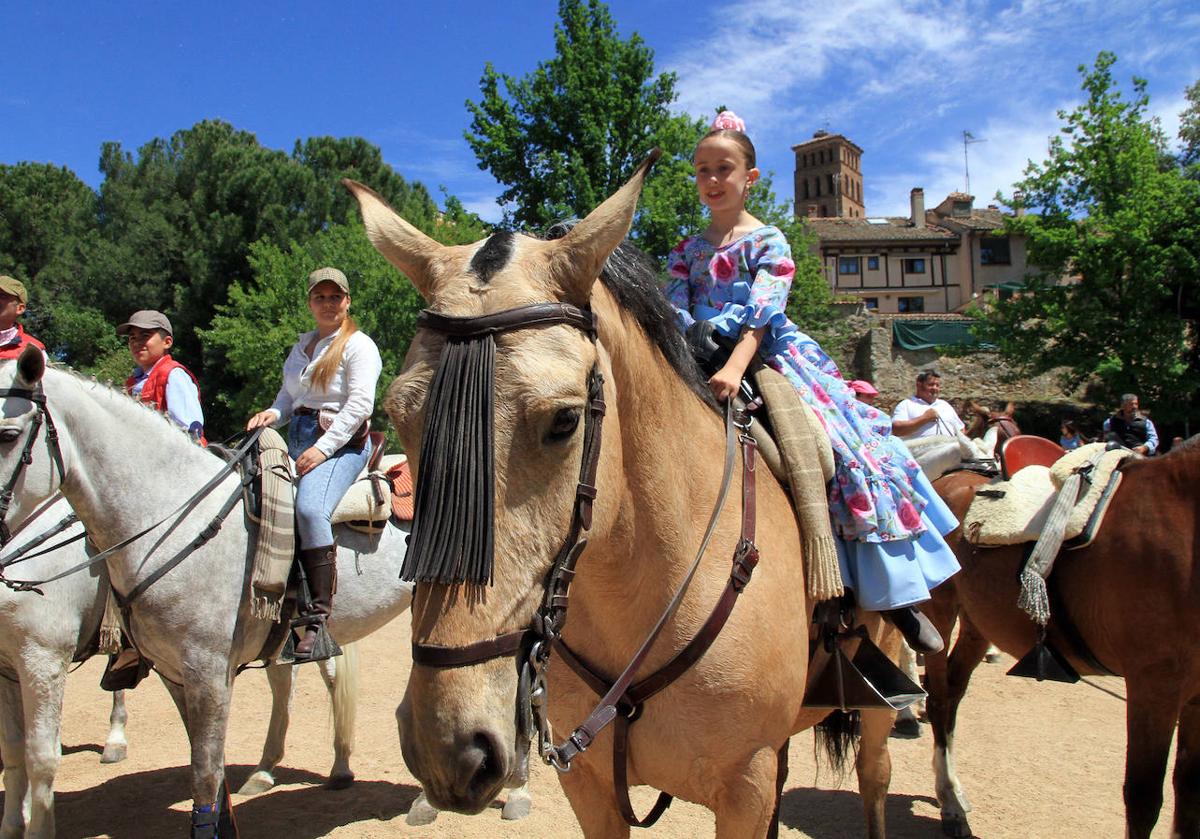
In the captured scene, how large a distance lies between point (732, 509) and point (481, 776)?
1001 millimetres

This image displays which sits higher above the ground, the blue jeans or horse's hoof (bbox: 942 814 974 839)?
the blue jeans

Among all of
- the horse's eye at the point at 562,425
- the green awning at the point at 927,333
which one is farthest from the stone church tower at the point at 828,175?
the horse's eye at the point at 562,425

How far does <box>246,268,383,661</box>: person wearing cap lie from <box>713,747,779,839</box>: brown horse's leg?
2.64 meters

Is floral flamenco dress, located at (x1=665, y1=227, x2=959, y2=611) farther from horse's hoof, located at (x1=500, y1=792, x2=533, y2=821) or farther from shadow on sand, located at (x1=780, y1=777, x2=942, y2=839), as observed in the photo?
horse's hoof, located at (x1=500, y1=792, x2=533, y2=821)

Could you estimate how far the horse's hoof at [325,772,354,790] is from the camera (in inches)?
196

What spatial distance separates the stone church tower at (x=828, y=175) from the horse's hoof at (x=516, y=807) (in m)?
88.8

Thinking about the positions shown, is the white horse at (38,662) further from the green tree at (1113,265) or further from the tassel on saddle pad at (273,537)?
the green tree at (1113,265)

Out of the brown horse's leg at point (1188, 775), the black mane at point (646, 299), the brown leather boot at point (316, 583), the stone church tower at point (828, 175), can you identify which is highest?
the stone church tower at point (828, 175)

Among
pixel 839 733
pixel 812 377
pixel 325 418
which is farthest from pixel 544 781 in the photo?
pixel 812 377

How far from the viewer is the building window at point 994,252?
45.2 metres

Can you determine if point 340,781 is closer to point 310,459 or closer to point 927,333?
point 310,459

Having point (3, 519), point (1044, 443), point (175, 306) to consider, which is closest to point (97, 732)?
point (3, 519)

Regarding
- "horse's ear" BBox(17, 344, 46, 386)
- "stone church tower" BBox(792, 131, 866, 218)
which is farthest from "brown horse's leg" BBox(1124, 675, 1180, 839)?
"stone church tower" BBox(792, 131, 866, 218)

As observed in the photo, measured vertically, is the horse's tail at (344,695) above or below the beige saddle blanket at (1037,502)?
below
